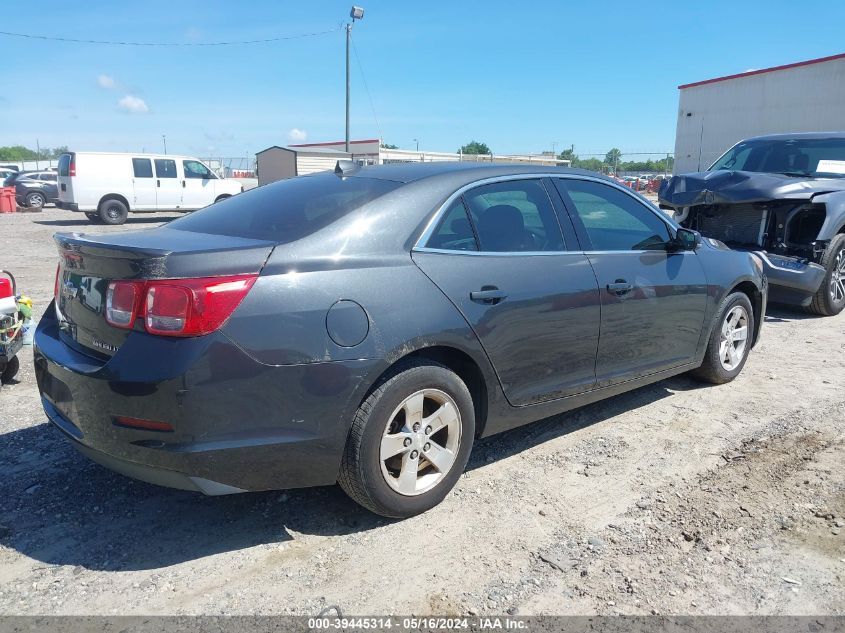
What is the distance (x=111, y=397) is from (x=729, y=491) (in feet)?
9.68

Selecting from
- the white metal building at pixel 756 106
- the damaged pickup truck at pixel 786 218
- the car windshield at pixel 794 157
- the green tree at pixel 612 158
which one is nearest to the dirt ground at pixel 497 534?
the damaged pickup truck at pixel 786 218

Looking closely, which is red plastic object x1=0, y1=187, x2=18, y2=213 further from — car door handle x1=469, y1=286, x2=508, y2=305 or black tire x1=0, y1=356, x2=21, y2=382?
car door handle x1=469, y1=286, x2=508, y2=305

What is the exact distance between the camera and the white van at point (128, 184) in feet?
61.8

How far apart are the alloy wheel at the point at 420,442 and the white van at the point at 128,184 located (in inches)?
656

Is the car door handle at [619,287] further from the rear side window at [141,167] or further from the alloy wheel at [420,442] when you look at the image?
the rear side window at [141,167]

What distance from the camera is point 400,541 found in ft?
9.74

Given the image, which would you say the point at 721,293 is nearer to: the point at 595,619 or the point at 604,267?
the point at 604,267

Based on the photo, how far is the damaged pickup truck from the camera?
279 inches

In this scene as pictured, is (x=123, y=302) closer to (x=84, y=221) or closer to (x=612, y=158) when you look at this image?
(x=84, y=221)

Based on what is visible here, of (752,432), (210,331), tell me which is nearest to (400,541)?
(210,331)

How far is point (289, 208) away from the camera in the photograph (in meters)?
3.33

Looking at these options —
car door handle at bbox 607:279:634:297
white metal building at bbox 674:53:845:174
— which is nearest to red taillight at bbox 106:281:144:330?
car door handle at bbox 607:279:634:297

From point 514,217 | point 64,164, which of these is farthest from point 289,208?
point 64,164

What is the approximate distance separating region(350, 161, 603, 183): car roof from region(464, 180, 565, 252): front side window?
8 cm
